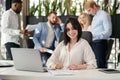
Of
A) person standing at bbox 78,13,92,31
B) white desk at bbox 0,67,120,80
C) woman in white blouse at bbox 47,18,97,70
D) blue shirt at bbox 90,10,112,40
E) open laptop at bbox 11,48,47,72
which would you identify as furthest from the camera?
person standing at bbox 78,13,92,31

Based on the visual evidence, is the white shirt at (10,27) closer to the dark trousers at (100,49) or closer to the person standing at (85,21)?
the person standing at (85,21)

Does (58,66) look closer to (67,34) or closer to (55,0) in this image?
(67,34)

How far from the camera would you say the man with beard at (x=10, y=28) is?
4797 mm

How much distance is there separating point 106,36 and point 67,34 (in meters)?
1.47

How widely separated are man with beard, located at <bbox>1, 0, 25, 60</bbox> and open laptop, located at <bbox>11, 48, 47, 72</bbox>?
2212 mm

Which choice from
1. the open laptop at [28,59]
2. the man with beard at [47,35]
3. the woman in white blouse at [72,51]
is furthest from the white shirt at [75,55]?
the man with beard at [47,35]

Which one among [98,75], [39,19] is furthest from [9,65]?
[39,19]

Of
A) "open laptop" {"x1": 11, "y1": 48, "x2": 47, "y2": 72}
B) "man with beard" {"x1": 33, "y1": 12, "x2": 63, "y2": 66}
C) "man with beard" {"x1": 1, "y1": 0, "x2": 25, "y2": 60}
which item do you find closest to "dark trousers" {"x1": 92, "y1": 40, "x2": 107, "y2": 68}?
"man with beard" {"x1": 33, "y1": 12, "x2": 63, "y2": 66}

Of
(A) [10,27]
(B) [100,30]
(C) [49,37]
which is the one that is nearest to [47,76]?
(C) [49,37]

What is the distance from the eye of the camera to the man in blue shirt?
445cm

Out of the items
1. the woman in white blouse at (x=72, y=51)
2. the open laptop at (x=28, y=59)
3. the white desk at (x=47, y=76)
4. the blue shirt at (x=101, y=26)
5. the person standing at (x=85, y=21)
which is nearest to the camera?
the white desk at (x=47, y=76)

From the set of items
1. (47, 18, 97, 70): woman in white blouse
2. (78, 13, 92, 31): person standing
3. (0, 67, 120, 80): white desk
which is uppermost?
(78, 13, 92, 31): person standing

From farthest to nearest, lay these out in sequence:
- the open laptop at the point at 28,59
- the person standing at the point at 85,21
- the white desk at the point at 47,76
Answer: the person standing at the point at 85,21 → the open laptop at the point at 28,59 → the white desk at the point at 47,76

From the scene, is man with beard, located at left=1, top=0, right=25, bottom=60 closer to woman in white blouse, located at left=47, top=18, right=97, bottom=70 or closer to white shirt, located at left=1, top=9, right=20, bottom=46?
white shirt, located at left=1, top=9, right=20, bottom=46
